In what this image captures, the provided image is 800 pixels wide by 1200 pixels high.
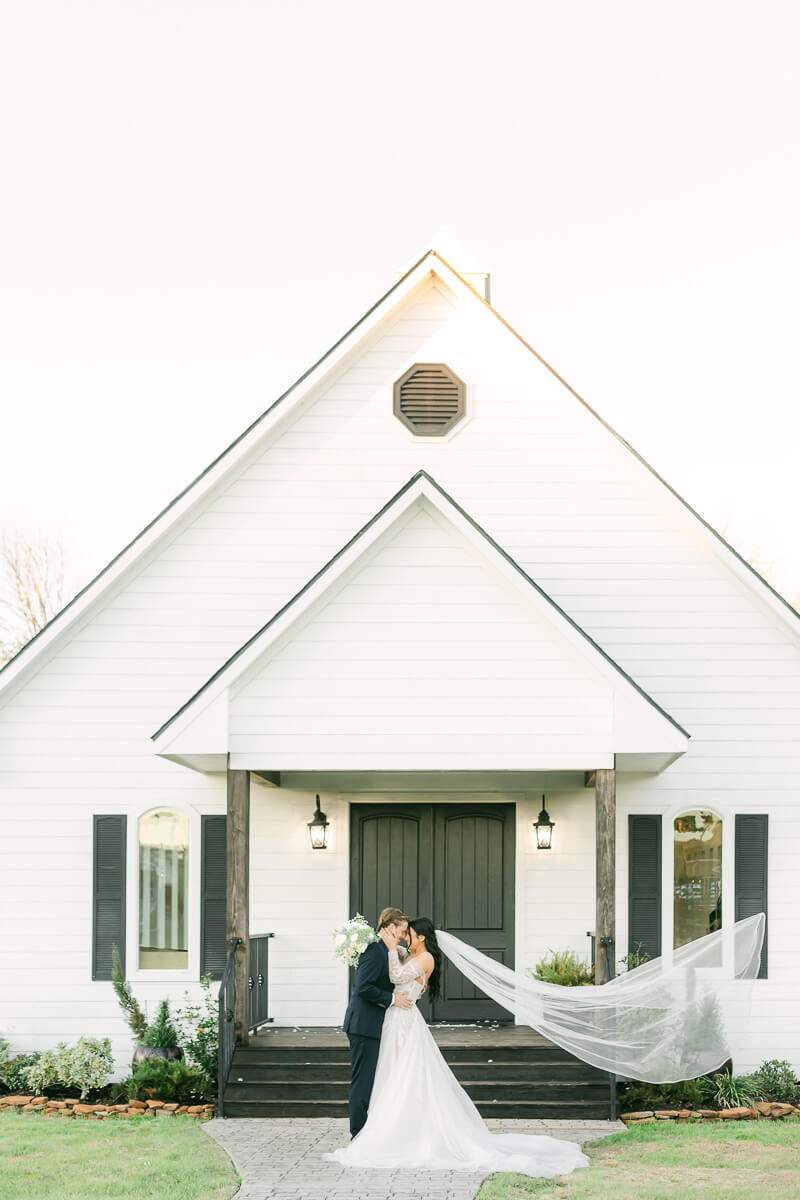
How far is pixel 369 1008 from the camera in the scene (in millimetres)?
11578

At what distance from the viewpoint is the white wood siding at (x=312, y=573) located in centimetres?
1533

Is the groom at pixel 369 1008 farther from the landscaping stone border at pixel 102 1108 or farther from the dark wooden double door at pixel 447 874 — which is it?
the dark wooden double door at pixel 447 874

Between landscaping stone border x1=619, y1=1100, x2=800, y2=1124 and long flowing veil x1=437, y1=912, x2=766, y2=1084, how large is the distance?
34cm

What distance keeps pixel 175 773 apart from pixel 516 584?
188 inches

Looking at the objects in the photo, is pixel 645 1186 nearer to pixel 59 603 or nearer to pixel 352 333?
pixel 352 333

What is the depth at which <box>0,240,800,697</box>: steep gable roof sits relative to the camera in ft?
50.1

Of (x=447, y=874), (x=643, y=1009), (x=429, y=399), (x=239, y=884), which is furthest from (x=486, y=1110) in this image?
(x=429, y=399)

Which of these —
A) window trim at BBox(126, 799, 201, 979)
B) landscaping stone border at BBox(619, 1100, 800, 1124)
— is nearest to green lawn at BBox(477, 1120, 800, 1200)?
landscaping stone border at BBox(619, 1100, 800, 1124)

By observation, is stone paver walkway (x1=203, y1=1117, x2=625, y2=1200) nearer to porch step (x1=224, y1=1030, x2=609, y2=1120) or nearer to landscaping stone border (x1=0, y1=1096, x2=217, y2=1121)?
porch step (x1=224, y1=1030, x2=609, y2=1120)

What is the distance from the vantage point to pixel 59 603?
39.6 metres

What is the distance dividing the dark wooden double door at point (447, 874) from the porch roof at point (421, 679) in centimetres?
290

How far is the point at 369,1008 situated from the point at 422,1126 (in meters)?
1.04

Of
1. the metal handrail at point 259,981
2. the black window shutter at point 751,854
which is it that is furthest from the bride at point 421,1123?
the black window shutter at point 751,854

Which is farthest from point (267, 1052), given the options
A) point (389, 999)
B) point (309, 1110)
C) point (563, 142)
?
A: point (563, 142)
